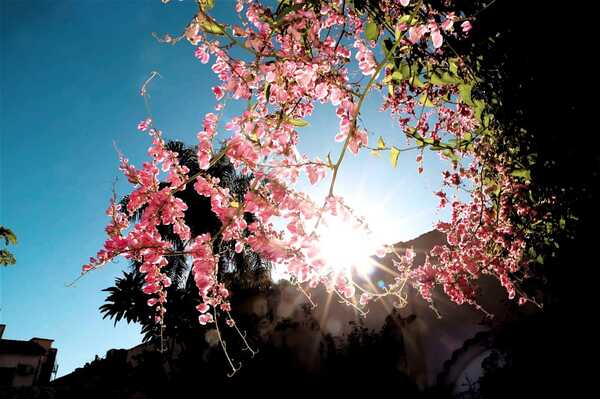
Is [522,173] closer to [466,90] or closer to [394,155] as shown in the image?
[466,90]

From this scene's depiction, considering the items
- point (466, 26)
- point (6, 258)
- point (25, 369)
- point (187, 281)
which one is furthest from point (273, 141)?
point (25, 369)

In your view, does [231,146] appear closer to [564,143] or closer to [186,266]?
[564,143]

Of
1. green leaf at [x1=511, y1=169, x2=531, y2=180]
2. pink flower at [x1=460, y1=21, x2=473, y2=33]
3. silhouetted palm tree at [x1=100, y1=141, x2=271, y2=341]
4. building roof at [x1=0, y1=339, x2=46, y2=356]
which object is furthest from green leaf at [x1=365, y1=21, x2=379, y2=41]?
building roof at [x1=0, y1=339, x2=46, y2=356]

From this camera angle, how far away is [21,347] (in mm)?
→ 20844

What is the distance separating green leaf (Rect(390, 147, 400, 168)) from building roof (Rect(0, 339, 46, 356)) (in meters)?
26.9

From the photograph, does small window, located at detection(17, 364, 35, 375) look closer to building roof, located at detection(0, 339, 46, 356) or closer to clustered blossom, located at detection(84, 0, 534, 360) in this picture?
building roof, located at detection(0, 339, 46, 356)

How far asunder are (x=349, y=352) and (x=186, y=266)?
9.26 meters

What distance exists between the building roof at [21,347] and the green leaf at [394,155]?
1057 inches

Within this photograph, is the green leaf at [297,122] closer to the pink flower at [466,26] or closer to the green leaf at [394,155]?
the green leaf at [394,155]

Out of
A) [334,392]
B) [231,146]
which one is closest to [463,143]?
[231,146]

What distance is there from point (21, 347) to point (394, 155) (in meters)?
27.1

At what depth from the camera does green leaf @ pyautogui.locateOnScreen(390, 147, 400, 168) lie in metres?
2.76

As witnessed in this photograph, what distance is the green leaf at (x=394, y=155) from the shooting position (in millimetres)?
2756

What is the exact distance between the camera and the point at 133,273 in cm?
1364
